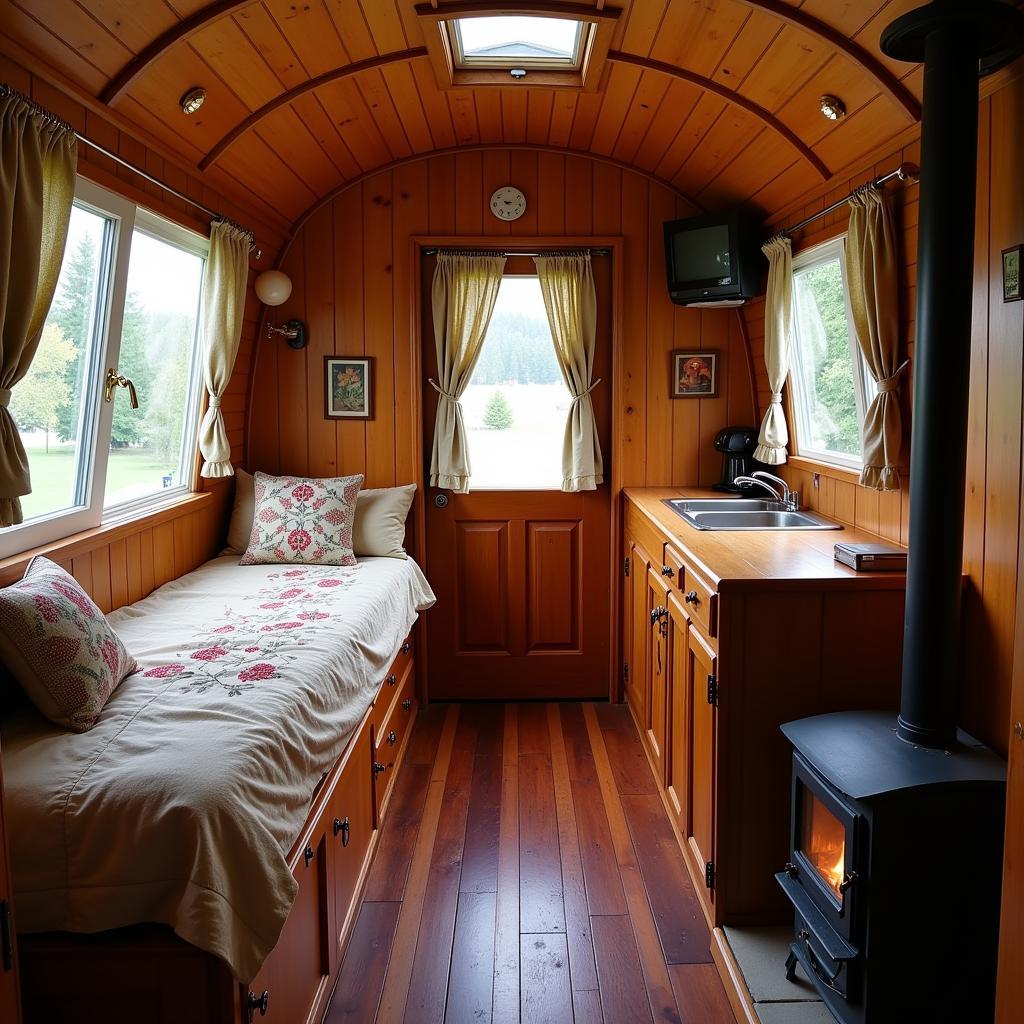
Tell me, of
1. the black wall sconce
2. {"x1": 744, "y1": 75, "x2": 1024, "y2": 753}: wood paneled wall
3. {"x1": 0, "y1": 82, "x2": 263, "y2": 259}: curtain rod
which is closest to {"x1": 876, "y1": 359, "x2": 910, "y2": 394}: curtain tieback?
{"x1": 744, "y1": 75, "x2": 1024, "y2": 753}: wood paneled wall

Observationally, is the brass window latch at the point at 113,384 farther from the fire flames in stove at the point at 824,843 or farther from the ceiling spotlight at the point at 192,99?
the fire flames in stove at the point at 824,843

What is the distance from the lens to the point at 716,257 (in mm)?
3775

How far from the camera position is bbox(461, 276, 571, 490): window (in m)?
4.29

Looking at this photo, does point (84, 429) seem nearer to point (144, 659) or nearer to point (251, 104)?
point (144, 659)

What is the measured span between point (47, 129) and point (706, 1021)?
2755 mm

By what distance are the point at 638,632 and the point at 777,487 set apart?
916mm

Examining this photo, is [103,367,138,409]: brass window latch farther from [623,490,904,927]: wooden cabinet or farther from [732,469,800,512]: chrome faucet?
[732,469,800,512]: chrome faucet

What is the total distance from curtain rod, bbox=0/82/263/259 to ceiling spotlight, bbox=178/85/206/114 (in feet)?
0.79

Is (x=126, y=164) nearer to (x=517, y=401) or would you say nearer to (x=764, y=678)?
(x=517, y=401)

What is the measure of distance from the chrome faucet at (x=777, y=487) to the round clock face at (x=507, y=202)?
1.63m

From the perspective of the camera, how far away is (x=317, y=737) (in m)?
2.12

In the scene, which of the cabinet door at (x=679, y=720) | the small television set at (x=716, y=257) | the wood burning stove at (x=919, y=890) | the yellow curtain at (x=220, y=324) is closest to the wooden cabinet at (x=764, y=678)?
the cabinet door at (x=679, y=720)

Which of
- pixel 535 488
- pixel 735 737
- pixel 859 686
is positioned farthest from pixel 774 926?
pixel 535 488

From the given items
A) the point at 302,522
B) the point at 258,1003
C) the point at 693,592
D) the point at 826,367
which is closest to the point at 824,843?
the point at 693,592
